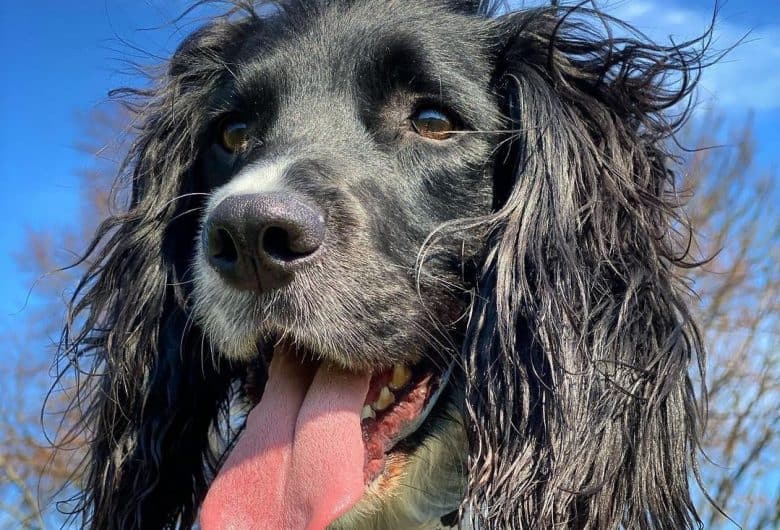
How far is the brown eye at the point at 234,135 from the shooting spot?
3064 millimetres

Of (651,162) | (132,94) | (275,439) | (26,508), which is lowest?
(26,508)

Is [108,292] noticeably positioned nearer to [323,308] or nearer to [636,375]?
Answer: [323,308]

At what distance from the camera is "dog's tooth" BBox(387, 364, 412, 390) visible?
267 cm

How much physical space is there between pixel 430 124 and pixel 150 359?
1.41m

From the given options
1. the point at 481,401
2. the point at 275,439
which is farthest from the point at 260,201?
the point at 481,401

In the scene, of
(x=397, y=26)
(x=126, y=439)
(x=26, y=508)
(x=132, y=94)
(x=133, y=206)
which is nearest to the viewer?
(x=397, y=26)

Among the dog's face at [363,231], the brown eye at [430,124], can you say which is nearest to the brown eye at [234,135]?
the dog's face at [363,231]

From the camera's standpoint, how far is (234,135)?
3125mm

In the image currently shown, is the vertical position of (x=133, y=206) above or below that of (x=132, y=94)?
below

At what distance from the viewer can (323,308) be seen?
244 cm

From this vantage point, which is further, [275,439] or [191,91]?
[191,91]

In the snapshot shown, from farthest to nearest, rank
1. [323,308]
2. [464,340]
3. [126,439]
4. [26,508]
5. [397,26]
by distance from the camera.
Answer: [26,508] < [126,439] < [397,26] < [464,340] < [323,308]

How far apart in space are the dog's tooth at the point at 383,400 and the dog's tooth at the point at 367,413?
30 mm

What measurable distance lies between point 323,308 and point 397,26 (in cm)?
111
